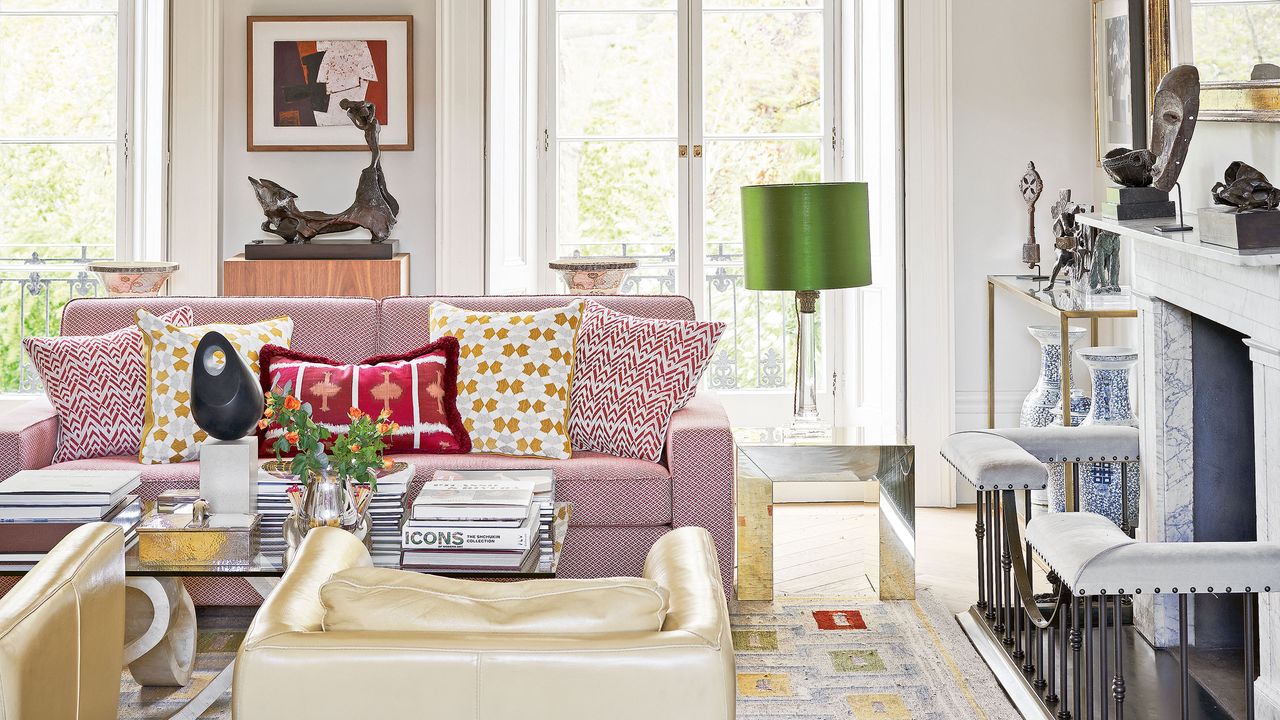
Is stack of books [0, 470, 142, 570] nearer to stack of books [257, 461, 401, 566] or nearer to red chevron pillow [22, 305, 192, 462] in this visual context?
stack of books [257, 461, 401, 566]

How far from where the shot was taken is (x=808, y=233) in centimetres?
395

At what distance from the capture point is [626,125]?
5.82 metres

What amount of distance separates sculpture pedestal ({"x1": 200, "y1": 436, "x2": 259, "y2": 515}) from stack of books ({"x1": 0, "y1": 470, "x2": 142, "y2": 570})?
170 mm

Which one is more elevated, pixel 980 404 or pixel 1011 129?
pixel 1011 129

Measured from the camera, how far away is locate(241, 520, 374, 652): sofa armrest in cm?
172

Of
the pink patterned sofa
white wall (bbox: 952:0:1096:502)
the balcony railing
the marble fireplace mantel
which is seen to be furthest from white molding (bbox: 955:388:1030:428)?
the pink patterned sofa

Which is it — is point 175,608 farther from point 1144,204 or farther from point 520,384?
point 1144,204

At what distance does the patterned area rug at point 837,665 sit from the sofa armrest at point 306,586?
3.05 ft

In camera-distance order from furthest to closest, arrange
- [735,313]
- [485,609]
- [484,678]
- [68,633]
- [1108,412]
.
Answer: [735,313], [1108,412], [68,633], [485,609], [484,678]

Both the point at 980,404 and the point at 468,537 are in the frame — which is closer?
the point at 468,537

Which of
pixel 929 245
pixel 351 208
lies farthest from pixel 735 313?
pixel 351 208

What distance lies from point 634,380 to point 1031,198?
7.00ft

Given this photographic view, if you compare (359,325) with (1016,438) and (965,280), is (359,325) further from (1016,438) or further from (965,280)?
(965,280)

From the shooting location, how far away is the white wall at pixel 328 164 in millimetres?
5465
